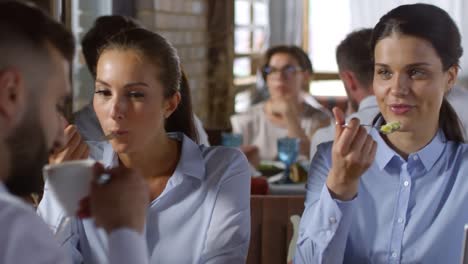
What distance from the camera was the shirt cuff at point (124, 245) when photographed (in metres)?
1.04

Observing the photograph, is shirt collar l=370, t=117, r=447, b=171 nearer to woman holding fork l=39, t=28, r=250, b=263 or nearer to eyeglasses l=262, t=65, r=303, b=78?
woman holding fork l=39, t=28, r=250, b=263

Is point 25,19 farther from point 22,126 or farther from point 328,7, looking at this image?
point 328,7

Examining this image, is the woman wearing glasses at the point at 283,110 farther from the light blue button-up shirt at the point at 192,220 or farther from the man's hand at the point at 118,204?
the man's hand at the point at 118,204

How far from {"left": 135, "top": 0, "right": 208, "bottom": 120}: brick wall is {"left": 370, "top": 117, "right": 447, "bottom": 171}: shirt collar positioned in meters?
2.91

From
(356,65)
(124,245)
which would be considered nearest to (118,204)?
(124,245)

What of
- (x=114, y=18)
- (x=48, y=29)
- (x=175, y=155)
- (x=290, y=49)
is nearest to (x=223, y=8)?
(x=290, y=49)

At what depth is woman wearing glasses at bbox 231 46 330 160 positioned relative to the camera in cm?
400

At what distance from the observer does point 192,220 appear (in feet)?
5.81

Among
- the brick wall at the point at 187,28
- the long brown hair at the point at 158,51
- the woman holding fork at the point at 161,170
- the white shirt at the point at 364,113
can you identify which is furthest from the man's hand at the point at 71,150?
the brick wall at the point at 187,28

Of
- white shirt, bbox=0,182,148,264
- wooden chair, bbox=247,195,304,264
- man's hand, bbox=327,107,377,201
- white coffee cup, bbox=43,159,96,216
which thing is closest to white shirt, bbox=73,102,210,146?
wooden chair, bbox=247,195,304,264

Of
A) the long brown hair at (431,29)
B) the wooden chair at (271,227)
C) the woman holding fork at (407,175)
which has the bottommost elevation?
the wooden chair at (271,227)

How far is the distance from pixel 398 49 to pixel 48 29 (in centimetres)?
93

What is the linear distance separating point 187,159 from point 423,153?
537 millimetres

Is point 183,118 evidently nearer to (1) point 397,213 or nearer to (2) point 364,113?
(1) point 397,213
